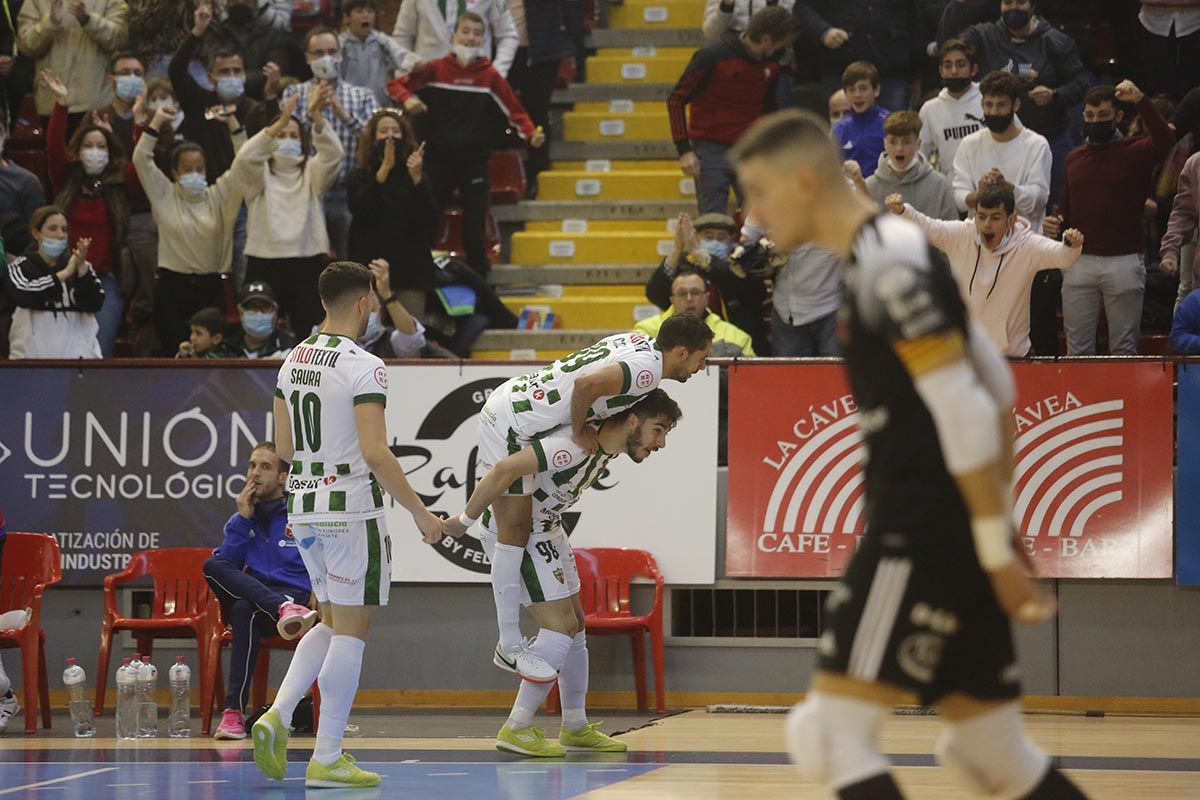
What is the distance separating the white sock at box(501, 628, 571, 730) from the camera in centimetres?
797

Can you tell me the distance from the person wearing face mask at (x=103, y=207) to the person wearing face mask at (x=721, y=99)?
14.5 ft

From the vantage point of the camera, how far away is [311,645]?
7277 mm

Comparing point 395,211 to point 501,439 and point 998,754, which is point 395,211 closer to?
point 501,439

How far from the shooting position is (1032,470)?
10.5 metres

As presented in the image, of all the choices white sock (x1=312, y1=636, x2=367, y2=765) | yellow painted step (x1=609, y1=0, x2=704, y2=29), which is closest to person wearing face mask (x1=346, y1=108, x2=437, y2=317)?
yellow painted step (x1=609, y1=0, x2=704, y2=29)

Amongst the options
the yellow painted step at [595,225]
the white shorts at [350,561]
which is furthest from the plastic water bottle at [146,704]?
the yellow painted step at [595,225]

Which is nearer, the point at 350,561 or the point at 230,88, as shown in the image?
the point at 350,561

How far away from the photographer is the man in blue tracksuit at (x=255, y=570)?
962 cm

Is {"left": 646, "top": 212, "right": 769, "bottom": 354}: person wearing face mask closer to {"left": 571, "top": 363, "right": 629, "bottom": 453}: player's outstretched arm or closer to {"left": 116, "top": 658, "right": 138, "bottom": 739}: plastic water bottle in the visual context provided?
{"left": 571, "top": 363, "right": 629, "bottom": 453}: player's outstretched arm

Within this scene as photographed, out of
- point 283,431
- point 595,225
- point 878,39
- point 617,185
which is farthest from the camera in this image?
point 617,185

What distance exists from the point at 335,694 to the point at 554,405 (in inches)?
72.1

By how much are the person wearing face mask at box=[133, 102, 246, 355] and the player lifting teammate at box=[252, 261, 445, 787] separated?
5807 mm

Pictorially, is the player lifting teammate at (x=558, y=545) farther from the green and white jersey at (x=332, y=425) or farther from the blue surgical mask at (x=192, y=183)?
the blue surgical mask at (x=192, y=183)

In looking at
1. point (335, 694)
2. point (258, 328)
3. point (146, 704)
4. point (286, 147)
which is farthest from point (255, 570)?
point (286, 147)
